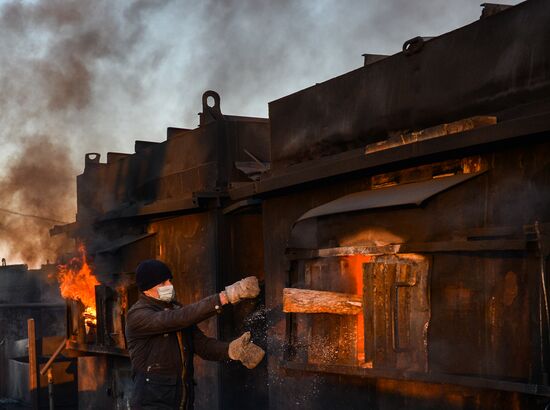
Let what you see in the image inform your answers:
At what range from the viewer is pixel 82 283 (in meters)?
14.2

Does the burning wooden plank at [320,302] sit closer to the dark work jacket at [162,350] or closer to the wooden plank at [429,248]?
the wooden plank at [429,248]

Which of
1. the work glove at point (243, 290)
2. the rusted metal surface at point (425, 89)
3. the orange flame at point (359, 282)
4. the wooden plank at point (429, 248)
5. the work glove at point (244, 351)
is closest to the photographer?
the wooden plank at point (429, 248)

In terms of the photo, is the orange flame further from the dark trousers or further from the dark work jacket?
the dark trousers

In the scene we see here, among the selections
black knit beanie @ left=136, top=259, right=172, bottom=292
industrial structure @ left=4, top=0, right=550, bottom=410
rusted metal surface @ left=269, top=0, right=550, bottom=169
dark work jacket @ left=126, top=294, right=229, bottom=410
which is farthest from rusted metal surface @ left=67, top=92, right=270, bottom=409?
dark work jacket @ left=126, top=294, right=229, bottom=410

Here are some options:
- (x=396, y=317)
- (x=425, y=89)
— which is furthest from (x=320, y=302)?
(x=425, y=89)

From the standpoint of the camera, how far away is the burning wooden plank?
7445 mm

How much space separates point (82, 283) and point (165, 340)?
793 centimetres

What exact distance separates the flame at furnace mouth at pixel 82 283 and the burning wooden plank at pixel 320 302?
20.8 ft

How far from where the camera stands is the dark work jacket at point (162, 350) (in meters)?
6.43

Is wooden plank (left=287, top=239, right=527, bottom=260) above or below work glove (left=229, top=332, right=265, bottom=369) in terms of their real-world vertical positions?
above

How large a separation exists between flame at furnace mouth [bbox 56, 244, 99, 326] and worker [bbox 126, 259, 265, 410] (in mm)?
7284

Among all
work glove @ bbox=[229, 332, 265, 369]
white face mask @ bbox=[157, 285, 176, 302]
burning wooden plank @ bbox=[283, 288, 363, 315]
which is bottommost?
work glove @ bbox=[229, 332, 265, 369]

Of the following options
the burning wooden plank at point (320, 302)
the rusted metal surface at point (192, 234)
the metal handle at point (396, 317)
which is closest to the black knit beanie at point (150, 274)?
the burning wooden plank at point (320, 302)

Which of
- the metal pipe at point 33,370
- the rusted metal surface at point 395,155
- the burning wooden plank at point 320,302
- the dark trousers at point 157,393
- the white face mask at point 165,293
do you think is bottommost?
the metal pipe at point 33,370
